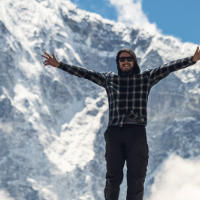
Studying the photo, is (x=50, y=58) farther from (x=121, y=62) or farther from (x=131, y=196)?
(x=131, y=196)

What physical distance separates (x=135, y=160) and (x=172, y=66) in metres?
1.96

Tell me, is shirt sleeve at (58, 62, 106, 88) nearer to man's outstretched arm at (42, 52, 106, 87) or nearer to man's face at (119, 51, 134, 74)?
man's outstretched arm at (42, 52, 106, 87)

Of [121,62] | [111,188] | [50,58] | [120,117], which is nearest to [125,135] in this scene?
[120,117]

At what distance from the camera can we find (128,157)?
6527 mm

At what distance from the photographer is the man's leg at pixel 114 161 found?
6.57m

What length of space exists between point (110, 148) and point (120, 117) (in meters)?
0.60

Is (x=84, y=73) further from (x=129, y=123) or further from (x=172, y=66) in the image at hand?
(x=172, y=66)

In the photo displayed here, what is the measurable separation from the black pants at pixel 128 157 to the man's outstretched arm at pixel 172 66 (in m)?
1.09

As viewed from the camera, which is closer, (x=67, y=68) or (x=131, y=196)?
(x=131, y=196)

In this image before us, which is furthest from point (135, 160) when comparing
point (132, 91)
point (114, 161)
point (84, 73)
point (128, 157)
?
point (84, 73)

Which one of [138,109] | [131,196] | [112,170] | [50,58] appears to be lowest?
[131,196]

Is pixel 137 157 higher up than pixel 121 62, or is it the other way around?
pixel 121 62

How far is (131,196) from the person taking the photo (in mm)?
6523

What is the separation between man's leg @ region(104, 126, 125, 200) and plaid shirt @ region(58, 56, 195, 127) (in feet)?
0.79
